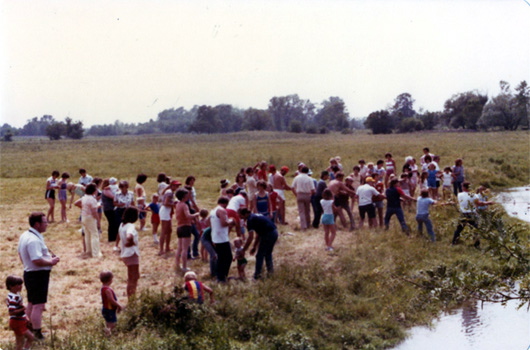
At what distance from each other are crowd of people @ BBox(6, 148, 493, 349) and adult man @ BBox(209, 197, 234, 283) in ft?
0.06

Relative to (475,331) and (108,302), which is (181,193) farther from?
(475,331)

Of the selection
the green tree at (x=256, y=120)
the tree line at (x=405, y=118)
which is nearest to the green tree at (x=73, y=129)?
the tree line at (x=405, y=118)

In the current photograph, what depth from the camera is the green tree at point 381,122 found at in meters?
61.3

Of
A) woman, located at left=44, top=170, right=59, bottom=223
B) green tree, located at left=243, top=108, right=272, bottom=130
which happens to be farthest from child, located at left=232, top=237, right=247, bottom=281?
green tree, located at left=243, top=108, right=272, bottom=130

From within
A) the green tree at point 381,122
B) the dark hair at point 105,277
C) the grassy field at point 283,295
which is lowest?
the grassy field at point 283,295

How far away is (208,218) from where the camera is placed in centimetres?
1131

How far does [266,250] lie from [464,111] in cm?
5479

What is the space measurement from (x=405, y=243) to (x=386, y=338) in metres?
3.80

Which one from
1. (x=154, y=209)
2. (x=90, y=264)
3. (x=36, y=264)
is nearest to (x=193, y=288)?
(x=36, y=264)

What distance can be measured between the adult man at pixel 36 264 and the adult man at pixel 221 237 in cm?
301

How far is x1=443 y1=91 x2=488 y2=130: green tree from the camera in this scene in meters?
59.6

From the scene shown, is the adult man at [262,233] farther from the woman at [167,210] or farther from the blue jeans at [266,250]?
the woman at [167,210]

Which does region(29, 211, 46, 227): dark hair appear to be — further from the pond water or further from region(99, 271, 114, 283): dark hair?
the pond water

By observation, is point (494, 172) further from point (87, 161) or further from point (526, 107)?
point (526, 107)
